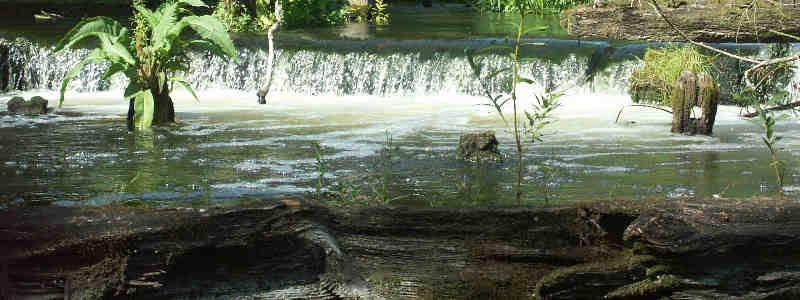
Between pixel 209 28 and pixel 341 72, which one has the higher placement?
pixel 209 28

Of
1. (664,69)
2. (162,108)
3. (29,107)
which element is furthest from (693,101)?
(29,107)

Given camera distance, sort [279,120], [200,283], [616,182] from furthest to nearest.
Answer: [279,120]
[616,182]
[200,283]

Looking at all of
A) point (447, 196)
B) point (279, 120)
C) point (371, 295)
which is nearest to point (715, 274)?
point (371, 295)

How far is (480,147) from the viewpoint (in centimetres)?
870

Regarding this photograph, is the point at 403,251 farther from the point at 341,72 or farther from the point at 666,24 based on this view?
the point at 341,72

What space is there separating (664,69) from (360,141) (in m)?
4.53

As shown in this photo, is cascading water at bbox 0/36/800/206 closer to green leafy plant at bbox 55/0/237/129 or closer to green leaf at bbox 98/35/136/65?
green leafy plant at bbox 55/0/237/129

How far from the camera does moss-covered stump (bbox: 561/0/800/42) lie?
584cm

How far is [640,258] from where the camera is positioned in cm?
329

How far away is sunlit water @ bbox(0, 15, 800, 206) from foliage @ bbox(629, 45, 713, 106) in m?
0.43

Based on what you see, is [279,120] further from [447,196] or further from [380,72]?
[447,196]

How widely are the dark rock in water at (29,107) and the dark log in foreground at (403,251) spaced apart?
9143 mm

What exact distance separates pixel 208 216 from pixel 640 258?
132cm

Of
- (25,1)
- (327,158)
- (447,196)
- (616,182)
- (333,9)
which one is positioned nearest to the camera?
(447,196)
